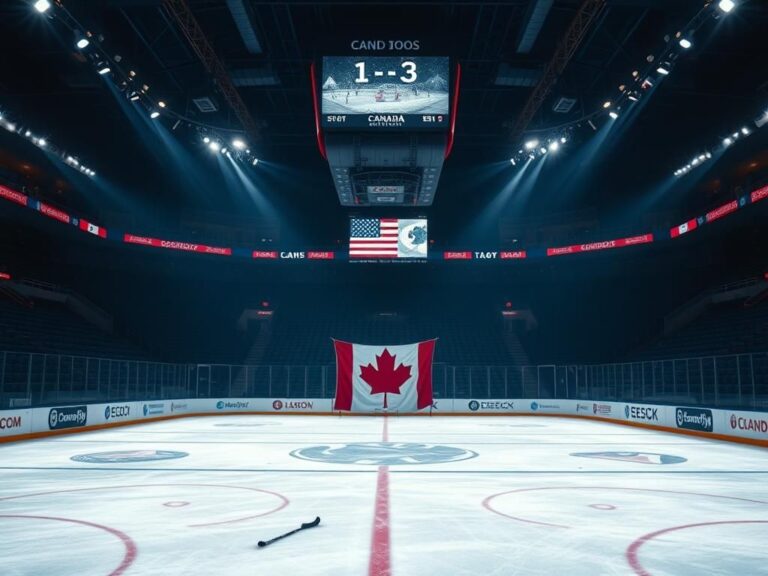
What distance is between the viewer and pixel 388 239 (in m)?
28.9

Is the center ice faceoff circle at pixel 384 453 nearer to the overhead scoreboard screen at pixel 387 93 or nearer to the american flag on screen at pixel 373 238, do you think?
the overhead scoreboard screen at pixel 387 93

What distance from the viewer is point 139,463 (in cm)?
971

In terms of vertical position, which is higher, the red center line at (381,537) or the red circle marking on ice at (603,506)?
the red center line at (381,537)

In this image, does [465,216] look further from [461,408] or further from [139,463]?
[139,463]

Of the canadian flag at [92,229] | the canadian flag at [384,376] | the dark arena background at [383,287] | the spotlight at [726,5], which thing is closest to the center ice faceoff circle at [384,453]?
the dark arena background at [383,287]

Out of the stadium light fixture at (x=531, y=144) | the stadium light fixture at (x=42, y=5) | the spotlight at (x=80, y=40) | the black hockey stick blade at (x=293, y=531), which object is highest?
the stadium light fixture at (x=531, y=144)

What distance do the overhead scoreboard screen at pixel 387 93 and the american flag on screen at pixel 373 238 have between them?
16212 mm

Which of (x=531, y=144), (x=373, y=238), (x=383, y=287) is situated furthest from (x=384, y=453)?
(x=383, y=287)

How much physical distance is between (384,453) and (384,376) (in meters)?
8.49

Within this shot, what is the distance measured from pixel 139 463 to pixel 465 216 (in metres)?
28.9

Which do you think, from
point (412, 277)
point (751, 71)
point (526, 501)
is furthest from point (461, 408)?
point (526, 501)

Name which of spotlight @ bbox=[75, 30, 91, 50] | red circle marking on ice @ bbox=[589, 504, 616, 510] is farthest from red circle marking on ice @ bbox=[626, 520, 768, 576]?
spotlight @ bbox=[75, 30, 91, 50]

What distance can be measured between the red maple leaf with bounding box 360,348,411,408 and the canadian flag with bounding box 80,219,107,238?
1589cm

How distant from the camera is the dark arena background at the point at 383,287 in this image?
5.67 m
